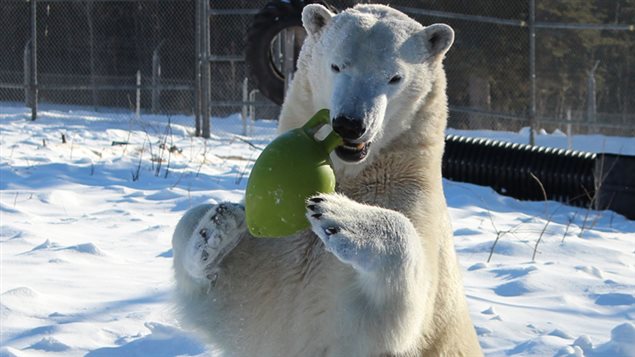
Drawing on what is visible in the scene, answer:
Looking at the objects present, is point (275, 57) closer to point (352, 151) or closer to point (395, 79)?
point (395, 79)

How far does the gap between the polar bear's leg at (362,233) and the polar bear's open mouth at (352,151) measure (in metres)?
0.17

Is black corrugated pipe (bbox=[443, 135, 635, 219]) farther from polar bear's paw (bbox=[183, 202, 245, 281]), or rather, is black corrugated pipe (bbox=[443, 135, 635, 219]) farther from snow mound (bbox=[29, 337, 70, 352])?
polar bear's paw (bbox=[183, 202, 245, 281])

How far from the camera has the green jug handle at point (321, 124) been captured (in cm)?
259

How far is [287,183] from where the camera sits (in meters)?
2.54

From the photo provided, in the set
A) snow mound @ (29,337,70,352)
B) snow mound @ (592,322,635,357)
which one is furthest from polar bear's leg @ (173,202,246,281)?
snow mound @ (592,322,635,357)

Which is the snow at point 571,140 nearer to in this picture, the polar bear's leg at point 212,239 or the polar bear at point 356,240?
the polar bear at point 356,240

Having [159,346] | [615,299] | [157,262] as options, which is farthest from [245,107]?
[159,346]

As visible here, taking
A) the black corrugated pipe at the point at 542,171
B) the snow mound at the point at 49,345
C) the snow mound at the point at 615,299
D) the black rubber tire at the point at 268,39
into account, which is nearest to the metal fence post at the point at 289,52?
the black rubber tire at the point at 268,39

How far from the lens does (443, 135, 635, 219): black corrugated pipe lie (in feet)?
26.1

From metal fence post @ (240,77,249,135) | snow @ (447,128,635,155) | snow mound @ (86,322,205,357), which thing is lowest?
snow @ (447,128,635,155)

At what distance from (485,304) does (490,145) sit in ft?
16.5

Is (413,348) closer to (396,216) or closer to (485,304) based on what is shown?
(396,216)

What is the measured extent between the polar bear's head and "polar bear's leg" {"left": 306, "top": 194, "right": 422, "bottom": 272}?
0.22 meters

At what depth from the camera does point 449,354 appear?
2.72 meters
